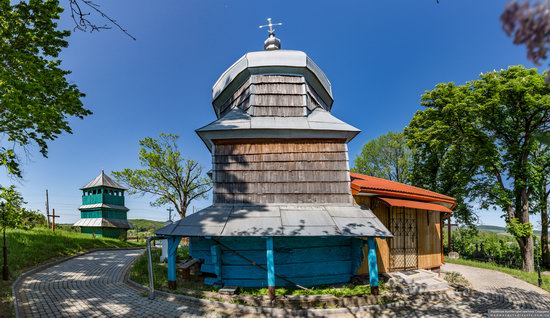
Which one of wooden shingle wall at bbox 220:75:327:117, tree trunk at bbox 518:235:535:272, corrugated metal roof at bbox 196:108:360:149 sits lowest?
tree trunk at bbox 518:235:535:272

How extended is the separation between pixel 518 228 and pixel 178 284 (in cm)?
1945

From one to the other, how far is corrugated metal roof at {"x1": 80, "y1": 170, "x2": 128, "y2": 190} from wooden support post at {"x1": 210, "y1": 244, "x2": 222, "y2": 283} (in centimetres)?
2453

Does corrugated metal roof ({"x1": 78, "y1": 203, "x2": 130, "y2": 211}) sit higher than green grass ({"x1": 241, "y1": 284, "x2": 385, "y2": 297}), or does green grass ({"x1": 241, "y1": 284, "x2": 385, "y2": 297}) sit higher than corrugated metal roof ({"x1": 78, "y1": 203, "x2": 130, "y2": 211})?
corrugated metal roof ({"x1": 78, "y1": 203, "x2": 130, "y2": 211})

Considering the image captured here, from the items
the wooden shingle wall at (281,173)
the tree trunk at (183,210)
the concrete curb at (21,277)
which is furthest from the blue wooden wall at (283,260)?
the tree trunk at (183,210)

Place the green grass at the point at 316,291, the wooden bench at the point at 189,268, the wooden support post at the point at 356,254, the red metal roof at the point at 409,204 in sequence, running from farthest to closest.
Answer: the red metal roof at the point at 409,204
the wooden bench at the point at 189,268
the wooden support post at the point at 356,254
the green grass at the point at 316,291

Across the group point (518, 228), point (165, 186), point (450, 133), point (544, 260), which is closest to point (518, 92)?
point (450, 133)

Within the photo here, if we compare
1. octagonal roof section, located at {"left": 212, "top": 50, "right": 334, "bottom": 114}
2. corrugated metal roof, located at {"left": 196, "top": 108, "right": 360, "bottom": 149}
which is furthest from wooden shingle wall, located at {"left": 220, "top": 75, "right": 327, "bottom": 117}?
corrugated metal roof, located at {"left": 196, "top": 108, "right": 360, "bottom": 149}

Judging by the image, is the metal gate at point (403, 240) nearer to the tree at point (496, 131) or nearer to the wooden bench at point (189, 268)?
the wooden bench at point (189, 268)

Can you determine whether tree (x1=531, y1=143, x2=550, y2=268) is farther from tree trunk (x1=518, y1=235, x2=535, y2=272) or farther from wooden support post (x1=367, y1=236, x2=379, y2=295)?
wooden support post (x1=367, y1=236, x2=379, y2=295)

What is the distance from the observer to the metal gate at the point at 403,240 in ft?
34.8

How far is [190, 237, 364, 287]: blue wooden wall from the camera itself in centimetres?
859

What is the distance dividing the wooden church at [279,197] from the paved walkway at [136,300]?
4.15ft

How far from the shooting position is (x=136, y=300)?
7727 mm

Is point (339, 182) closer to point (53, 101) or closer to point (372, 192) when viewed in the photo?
point (372, 192)
